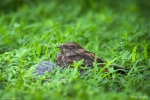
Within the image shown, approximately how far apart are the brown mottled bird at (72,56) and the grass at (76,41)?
0.20 m

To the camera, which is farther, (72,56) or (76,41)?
(76,41)

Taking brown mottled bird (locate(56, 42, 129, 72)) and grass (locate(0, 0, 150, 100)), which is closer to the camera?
grass (locate(0, 0, 150, 100))

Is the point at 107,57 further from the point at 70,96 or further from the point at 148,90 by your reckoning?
the point at 70,96

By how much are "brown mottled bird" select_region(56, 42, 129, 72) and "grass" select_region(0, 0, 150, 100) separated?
0.64ft

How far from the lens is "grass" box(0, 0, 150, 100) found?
4211 mm

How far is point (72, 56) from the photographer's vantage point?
5.12 m

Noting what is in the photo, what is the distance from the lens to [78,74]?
4.76 metres

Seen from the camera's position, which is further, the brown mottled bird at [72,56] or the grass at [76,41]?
the brown mottled bird at [72,56]

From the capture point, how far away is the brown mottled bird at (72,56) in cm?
505

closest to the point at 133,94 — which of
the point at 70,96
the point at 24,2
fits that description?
the point at 70,96

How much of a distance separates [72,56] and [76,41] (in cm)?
116

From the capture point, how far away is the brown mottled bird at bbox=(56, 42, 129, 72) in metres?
Result: 5.05

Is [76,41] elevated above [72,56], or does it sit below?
above

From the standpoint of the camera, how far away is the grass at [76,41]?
13.8 ft
